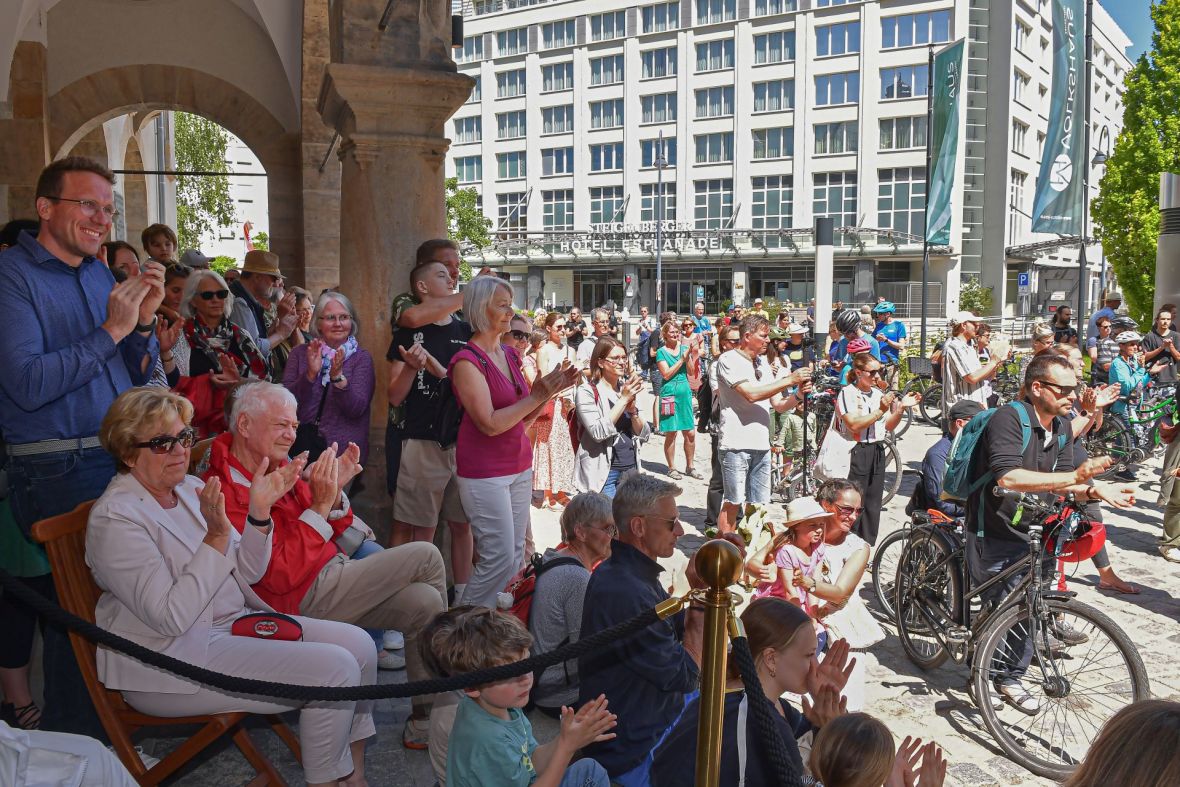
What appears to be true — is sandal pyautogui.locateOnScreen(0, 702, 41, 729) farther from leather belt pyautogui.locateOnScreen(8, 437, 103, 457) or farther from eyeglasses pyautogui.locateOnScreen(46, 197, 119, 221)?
eyeglasses pyautogui.locateOnScreen(46, 197, 119, 221)

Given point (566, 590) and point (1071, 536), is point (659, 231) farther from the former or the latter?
point (566, 590)

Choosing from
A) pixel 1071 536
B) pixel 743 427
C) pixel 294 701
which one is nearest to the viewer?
pixel 294 701

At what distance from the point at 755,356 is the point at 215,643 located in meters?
5.28

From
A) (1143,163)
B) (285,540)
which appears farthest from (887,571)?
(1143,163)

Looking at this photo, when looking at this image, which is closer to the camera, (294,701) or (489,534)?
(294,701)

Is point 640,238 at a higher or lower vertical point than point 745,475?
higher

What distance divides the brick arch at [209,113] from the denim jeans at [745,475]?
18.6 feet

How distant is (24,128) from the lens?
10336mm

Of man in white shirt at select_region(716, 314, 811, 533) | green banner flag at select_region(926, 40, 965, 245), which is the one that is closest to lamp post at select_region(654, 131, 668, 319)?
green banner flag at select_region(926, 40, 965, 245)

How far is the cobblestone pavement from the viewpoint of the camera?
404 cm

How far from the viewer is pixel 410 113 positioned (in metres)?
5.69

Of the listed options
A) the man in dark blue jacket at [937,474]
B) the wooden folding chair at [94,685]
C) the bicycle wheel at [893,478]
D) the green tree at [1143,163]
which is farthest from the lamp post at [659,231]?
the wooden folding chair at [94,685]

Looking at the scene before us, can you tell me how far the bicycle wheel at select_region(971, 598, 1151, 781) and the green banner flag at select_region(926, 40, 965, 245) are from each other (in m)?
18.0

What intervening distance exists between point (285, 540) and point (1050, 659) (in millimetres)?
3422
